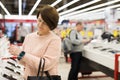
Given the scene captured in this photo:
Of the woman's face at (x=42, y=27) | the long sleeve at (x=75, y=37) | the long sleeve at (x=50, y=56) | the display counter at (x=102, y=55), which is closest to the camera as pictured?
the long sleeve at (x=50, y=56)

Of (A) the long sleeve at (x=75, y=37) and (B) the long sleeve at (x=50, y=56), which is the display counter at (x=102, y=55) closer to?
(A) the long sleeve at (x=75, y=37)

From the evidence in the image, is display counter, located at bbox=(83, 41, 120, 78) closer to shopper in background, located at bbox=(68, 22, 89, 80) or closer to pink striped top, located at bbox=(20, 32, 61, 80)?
shopper in background, located at bbox=(68, 22, 89, 80)

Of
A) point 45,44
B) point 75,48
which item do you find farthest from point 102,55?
point 45,44

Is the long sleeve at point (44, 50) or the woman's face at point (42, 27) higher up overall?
the woman's face at point (42, 27)

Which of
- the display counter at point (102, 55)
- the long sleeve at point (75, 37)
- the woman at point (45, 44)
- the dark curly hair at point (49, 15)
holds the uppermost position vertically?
the dark curly hair at point (49, 15)

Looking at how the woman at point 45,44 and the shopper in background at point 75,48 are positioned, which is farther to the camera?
the shopper in background at point 75,48

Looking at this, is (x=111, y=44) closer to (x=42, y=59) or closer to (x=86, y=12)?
(x=42, y=59)

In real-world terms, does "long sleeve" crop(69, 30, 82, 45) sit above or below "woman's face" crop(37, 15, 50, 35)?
below

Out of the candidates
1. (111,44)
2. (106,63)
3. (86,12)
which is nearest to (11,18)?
(86,12)

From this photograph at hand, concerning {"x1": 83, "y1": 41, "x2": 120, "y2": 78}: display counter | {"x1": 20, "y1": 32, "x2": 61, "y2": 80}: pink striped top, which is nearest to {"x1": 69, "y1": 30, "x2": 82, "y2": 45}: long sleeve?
{"x1": 83, "y1": 41, "x2": 120, "y2": 78}: display counter

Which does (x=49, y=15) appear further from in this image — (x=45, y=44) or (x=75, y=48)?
(x=75, y=48)

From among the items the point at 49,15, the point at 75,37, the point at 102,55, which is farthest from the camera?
the point at 75,37

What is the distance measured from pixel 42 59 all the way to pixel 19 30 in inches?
527

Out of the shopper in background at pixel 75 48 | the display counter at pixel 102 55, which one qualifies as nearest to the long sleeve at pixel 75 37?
the shopper in background at pixel 75 48
